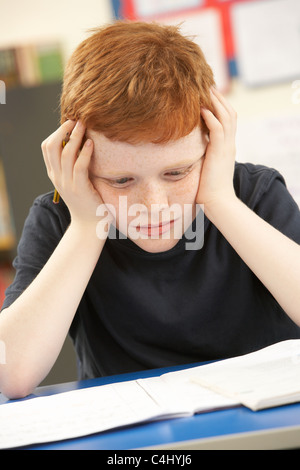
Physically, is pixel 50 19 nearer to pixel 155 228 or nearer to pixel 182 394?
pixel 155 228

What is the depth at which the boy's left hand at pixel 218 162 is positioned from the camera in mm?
948

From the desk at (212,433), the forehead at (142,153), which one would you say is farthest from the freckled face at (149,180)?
the desk at (212,433)

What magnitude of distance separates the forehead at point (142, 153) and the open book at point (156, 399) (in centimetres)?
31

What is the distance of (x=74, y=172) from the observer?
3.06 ft

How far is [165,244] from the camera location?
995 mm

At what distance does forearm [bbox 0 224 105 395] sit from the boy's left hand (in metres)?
0.21

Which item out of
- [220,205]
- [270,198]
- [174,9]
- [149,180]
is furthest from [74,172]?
[174,9]

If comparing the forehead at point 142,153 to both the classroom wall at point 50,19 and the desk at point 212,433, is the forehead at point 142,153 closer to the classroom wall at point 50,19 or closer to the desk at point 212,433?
the desk at point 212,433

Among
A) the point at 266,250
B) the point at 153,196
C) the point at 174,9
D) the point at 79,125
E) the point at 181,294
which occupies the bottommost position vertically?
the point at 181,294

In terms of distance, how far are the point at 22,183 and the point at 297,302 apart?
4.32 ft

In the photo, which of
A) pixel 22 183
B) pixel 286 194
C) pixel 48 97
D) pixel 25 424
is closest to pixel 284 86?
pixel 48 97

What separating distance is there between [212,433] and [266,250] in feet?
1.32
